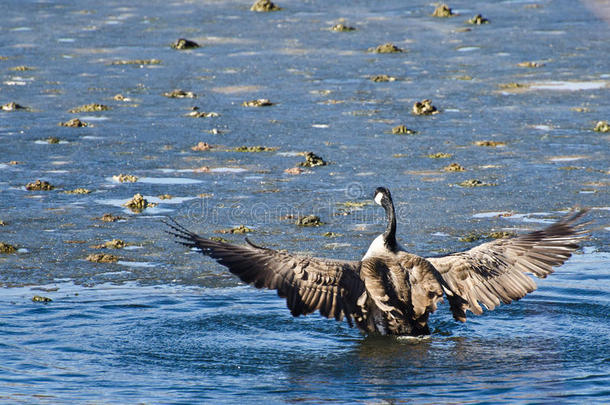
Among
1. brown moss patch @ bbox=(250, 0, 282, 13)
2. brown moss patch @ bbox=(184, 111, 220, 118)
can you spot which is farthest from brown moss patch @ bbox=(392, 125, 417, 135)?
brown moss patch @ bbox=(250, 0, 282, 13)

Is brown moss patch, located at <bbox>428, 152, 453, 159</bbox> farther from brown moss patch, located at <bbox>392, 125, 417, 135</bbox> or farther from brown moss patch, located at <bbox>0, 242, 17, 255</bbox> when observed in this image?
brown moss patch, located at <bbox>0, 242, 17, 255</bbox>

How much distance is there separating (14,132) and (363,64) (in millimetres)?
6002

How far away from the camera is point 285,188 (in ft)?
37.6

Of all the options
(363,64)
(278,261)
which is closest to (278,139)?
(363,64)

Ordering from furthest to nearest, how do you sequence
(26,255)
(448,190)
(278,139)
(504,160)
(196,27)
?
(196,27) → (278,139) → (504,160) → (448,190) → (26,255)

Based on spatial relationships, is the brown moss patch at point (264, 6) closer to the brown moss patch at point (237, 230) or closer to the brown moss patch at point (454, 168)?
the brown moss patch at point (454, 168)

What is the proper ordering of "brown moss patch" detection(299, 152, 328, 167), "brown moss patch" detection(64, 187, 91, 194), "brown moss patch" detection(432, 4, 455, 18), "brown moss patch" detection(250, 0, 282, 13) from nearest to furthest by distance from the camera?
"brown moss patch" detection(64, 187, 91, 194) → "brown moss patch" detection(299, 152, 328, 167) → "brown moss patch" detection(432, 4, 455, 18) → "brown moss patch" detection(250, 0, 282, 13)

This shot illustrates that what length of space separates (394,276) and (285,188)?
11.5ft

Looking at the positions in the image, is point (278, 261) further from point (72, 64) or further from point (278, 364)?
point (72, 64)

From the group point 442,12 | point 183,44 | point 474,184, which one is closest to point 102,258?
point 474,184

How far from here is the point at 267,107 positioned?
1483cm

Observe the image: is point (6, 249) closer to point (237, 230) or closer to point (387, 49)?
point (237, 230)

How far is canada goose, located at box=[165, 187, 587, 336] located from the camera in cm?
781

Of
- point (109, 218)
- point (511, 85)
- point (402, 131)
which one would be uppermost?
point (511, 85)
